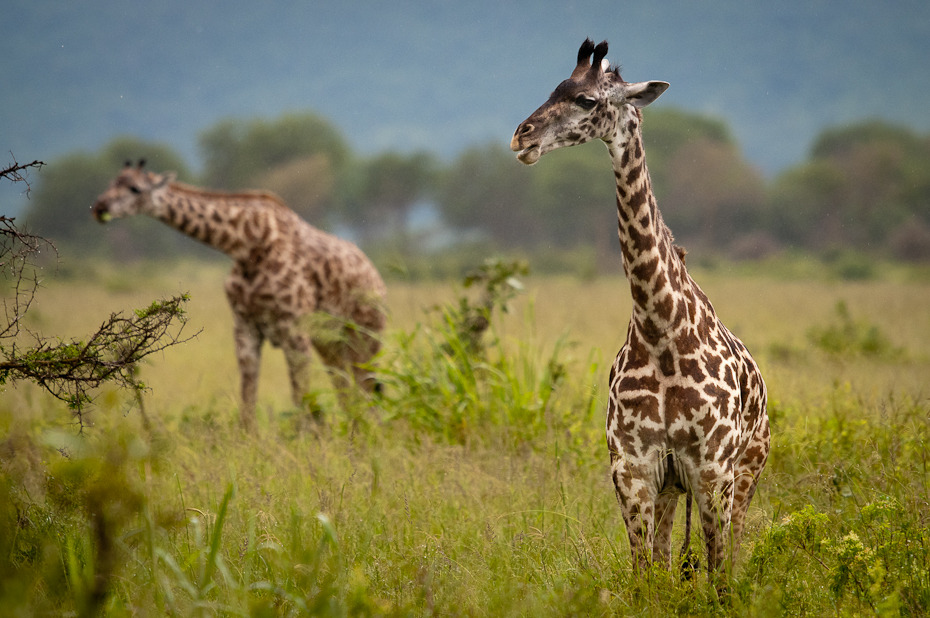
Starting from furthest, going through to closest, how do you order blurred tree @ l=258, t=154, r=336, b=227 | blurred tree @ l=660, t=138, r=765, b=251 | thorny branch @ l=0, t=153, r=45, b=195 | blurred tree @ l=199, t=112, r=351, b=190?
blurred tree @ l=199, t=112, r=351, b=190
blurred tree @ l=660, t=138, r=765, b=251
blurred tree @ l=258, t=154, r=336, b=227
thorny branch @ l=0, t=153, r=45, b=195

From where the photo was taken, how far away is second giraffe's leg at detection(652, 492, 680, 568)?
3.88 meters

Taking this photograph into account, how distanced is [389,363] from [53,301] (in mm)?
15315

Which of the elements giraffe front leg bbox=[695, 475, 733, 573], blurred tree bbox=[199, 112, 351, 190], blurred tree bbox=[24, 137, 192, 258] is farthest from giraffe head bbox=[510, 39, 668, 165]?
blurred tree bbox=[199, 112, 351, 190]

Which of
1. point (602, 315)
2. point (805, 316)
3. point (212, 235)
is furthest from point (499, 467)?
point (805, 316)

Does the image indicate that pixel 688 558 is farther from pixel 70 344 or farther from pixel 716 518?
pixel 70 344

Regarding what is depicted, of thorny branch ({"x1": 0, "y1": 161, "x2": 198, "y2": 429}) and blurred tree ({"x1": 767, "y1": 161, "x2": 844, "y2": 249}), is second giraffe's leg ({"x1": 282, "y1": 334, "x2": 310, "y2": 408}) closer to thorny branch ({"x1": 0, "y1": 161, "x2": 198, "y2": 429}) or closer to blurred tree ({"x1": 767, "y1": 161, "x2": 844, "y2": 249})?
thorny branch ({"x1": 0, "y1": 161, "x2": 198, "y2": 429})

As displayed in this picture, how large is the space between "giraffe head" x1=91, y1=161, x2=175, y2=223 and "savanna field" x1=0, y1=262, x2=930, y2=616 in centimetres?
201

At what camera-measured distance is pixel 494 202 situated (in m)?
56.7

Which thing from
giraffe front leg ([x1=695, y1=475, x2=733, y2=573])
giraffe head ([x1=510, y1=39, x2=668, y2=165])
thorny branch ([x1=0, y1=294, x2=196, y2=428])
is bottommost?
giraffe front leg ([x1=695, y1=475, x2=733, y2=573])

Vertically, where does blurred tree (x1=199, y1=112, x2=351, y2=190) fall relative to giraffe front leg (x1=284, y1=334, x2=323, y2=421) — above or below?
above

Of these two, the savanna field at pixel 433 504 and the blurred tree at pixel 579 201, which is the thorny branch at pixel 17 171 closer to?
the savanna field at pixel 433 504

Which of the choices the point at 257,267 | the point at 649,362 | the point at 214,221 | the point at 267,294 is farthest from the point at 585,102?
the point at 214,221

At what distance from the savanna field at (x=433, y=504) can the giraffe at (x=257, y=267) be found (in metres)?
0.58

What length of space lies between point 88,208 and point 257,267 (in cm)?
4025
